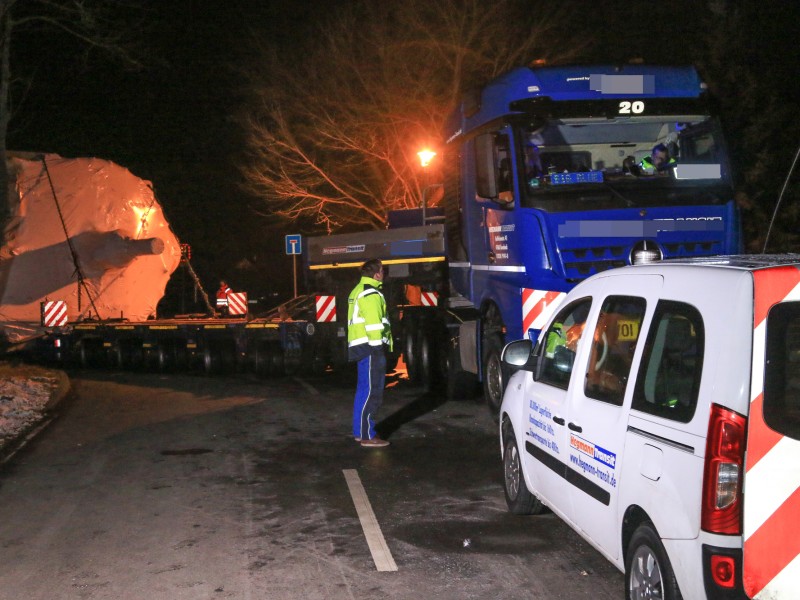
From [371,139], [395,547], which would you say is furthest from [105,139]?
[395,547]

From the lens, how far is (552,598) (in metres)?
5.33

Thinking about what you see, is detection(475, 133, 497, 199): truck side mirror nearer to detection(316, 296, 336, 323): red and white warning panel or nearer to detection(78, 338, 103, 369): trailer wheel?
detection(316, 296, 336, 323): red and white warning panel

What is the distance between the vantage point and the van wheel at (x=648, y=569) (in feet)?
13.6

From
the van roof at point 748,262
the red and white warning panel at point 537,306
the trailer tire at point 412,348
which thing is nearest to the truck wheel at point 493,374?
the red and white warning panel at point 537,306

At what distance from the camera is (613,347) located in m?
5.14

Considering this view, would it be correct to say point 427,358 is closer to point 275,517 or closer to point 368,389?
point 368,389

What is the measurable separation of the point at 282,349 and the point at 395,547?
11038 mm

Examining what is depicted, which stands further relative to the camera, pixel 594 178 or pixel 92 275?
pixel 92 275

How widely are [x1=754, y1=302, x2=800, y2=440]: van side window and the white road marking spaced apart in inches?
115

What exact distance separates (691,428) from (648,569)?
892 millimetres

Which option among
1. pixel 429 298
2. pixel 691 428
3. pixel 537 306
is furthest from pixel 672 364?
pixel 429 298

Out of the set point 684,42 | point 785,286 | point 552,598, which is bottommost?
point 552,598

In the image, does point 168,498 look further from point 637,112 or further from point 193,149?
point 193,149

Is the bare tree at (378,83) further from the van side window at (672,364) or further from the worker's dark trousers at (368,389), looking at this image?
the van side window at (672,364)
